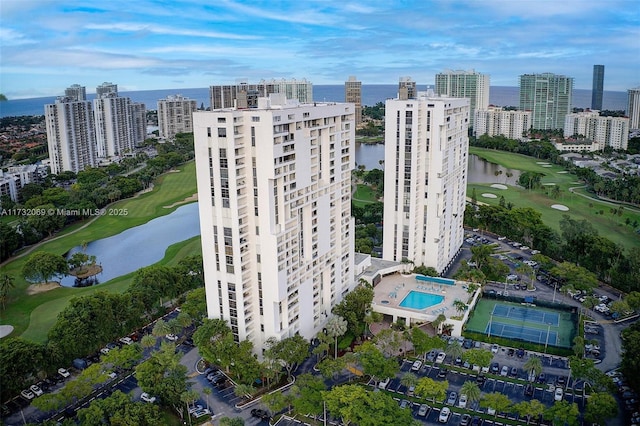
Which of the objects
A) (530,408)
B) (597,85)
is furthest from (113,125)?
(597,85)

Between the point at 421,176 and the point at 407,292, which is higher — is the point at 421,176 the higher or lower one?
the higher one

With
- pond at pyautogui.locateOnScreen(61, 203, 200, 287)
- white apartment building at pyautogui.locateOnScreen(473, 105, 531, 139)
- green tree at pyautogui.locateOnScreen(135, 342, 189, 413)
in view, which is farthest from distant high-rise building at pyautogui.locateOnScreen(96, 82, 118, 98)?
green tree at pyautogui.locateOnScreen(135, 342, 189, 413)

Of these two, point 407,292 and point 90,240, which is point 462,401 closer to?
Result: point 407,292

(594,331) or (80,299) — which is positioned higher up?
(80,299)

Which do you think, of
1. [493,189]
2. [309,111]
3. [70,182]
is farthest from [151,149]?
[309,111]

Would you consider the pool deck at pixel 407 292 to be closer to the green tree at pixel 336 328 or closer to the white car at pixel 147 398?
the green tree at pixel 336 328

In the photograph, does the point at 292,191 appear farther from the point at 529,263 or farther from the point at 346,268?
the point at 529,263

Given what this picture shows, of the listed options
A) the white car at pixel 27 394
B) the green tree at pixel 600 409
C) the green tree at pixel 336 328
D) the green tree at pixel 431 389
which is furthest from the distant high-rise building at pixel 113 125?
the green tree at pixel 600 409
